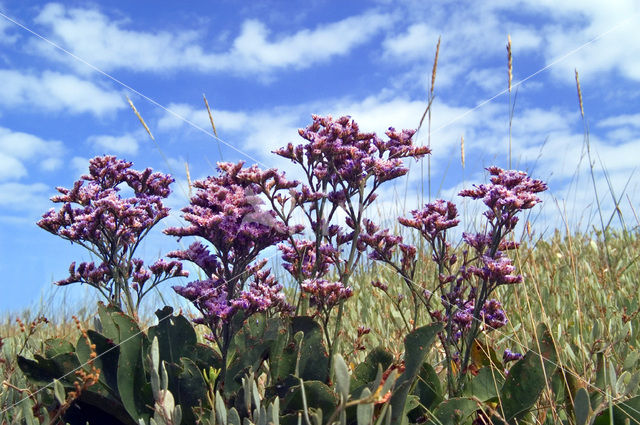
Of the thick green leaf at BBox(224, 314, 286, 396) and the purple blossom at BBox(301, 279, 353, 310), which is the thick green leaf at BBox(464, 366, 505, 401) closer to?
the purple blossom at BBox(301, 279, 353, 310)

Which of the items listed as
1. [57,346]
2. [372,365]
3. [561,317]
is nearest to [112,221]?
[57,346]

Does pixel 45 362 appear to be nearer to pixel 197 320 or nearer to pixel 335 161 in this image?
pixel 197 320

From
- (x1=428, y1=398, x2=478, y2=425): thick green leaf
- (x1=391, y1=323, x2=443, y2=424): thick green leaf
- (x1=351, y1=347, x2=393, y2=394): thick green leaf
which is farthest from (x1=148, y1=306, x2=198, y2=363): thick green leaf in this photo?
(x1=428, y1=398, x2=478, y2=425): thick green leaf

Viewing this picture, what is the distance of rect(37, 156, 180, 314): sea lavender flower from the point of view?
424 cm

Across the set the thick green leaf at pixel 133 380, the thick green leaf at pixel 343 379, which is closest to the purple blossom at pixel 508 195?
the thick green leaf at pixel 343 379

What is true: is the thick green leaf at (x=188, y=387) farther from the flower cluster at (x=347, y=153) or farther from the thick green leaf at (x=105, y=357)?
the flower cluster at (x=347, y=153)

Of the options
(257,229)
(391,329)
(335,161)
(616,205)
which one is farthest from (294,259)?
(616,205)

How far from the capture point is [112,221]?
14.1 feet

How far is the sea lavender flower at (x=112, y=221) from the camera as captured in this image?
4242 mm

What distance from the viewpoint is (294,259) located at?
11.6ft

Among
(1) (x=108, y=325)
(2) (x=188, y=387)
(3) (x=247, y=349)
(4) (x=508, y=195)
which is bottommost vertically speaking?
(2) (x=188, y=387)

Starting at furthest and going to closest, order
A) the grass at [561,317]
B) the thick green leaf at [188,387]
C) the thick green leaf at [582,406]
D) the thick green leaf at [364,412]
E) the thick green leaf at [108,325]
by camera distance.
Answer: the grass at [561,317] → the thick green leaf at [108,325] → the thick green leaf at [188,387] → the thick green leaf at [582,406] → the thick green leaf at [364,412]

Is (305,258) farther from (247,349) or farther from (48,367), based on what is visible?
(48,367)

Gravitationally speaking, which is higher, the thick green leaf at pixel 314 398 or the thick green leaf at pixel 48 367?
the thick green leaf at pixel 48 367
